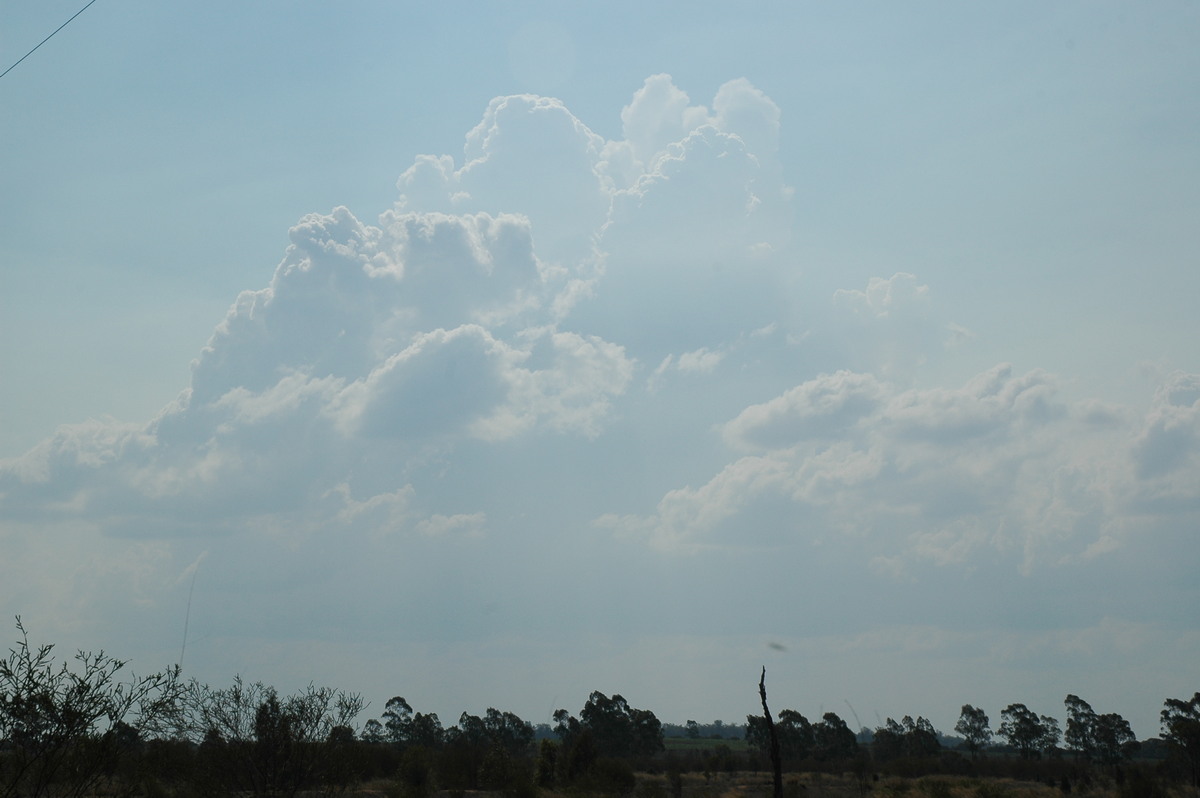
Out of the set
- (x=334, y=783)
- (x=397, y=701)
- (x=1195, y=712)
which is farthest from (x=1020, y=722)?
(x=334, y=783)

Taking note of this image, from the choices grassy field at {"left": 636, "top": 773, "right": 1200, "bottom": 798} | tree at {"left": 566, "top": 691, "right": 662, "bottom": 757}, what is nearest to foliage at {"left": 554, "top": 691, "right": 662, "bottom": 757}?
tree at {"left": 566, "top": 691, "right": 662, "bottom": 757}

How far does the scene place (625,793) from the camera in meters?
55.5

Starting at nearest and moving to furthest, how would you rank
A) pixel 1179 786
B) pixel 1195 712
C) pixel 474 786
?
1. pixel 474 786
2. pixel 1179 786
3. pixel 1195 712

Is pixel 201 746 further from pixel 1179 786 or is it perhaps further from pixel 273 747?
pixel 1179 786

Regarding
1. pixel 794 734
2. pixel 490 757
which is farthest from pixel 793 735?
pixel 490 757

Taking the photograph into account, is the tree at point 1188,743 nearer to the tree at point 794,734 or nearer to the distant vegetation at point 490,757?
the distant vegetation at point 490,757

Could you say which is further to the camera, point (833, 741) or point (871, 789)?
point (833, 741)

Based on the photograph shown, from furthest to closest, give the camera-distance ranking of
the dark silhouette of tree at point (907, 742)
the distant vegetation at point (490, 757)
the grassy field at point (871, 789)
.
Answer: the dark silhouette of tree at point (907, 742) → the grassy field at point (871, 789) → the distant vegetation at point (490, 757)

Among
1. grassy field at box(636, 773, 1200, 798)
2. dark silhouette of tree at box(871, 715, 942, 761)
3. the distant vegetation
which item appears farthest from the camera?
dark silhouette of tree at box(871, 715, 942, 761)

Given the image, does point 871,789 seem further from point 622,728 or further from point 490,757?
point 622,728

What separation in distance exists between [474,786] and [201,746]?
27784 mm

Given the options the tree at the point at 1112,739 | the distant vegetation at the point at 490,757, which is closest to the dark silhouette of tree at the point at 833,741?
the distant vegetation at the point at 490,757

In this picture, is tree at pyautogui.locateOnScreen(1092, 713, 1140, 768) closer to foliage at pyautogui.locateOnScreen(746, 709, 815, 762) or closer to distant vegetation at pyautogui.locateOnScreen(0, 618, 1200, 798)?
distant vegetation at pyautogui.locateOnScreen(0, 618, 1200, 798)

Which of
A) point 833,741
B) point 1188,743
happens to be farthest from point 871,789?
point 833,741
